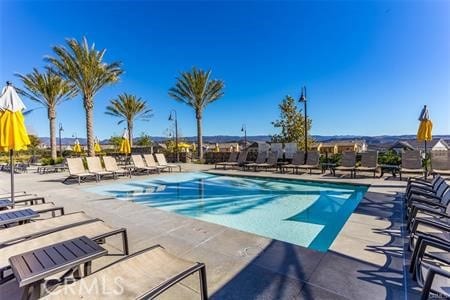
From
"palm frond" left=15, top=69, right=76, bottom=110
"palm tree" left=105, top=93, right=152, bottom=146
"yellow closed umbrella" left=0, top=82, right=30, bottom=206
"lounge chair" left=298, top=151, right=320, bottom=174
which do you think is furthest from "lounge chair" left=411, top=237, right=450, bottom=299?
"palm tree" left=105, top=93, right=152, bottom=146

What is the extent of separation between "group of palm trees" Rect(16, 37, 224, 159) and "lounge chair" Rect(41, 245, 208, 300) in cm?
1379

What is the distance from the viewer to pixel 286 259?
2875 mm

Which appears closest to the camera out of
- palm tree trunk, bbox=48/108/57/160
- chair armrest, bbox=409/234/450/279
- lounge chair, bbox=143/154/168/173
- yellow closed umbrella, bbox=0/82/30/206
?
chair armrest, bbox=409/234/450/279

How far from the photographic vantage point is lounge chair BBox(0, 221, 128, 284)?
227cm

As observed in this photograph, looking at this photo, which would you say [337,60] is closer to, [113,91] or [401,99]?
[401,99]

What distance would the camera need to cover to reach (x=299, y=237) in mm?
4312

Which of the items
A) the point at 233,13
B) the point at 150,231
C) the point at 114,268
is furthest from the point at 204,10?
the point at 114,268

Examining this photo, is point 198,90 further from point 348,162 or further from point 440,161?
point 440,161

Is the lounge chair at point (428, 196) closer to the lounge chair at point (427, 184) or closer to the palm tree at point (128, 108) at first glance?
the lounge chair at point (427, 184)

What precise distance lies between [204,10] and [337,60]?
9009mm

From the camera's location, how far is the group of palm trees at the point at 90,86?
13.0 meters

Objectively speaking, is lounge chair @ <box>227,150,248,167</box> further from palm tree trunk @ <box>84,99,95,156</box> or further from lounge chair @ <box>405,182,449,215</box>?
lounge chair @ <box>405,182,449,215</box>

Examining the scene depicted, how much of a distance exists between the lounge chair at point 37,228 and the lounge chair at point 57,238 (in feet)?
0.23

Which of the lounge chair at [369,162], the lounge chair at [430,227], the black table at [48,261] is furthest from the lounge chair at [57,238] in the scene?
the lounge chair at [369,162]
